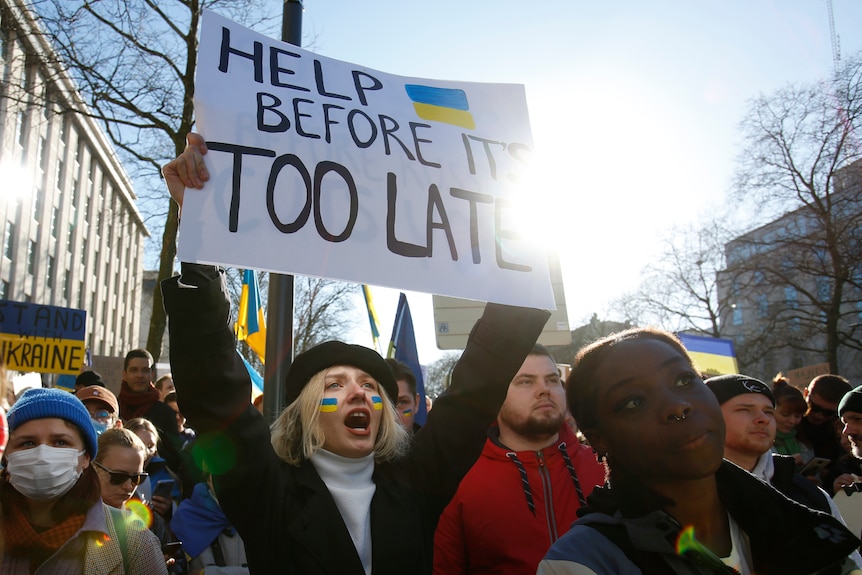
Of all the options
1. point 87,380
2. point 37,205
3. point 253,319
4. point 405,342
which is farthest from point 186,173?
point 37,205

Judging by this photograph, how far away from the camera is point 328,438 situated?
2.33 meters

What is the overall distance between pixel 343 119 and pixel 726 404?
2182 mm

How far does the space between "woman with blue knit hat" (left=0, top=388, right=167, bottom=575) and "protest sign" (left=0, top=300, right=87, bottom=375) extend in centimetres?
754

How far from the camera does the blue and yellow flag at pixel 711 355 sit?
299 inches

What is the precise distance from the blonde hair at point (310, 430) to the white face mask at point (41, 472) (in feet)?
2.69

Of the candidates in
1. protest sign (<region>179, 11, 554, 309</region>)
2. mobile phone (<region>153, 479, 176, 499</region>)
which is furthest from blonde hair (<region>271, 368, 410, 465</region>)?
mobile phone (<region>153, 479, 176, 499</region>)

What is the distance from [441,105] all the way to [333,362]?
1.10 m

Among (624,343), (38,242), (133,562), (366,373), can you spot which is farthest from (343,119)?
(38,242)

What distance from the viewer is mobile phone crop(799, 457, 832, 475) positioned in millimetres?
4133

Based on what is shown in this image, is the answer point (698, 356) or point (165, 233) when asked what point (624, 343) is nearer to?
point (698, 356)

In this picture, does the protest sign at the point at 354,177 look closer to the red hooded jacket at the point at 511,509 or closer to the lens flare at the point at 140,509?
the red hooded jacket at the point at 511,509

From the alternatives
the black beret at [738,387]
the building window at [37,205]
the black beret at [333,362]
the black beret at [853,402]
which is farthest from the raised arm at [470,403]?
the building window at [37,205]

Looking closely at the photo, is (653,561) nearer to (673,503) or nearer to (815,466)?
(673,503)

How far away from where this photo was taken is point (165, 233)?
11266 mm
